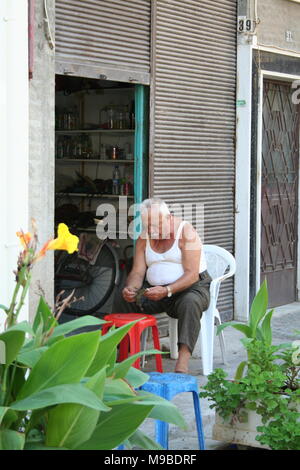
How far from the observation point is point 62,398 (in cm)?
262

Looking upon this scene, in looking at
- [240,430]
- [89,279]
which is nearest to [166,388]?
[240,430]

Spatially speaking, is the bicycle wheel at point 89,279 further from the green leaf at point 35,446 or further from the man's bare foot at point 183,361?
the green leaf at point 35,446

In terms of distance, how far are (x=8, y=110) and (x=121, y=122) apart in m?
3.72

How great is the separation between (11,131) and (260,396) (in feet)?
6.95

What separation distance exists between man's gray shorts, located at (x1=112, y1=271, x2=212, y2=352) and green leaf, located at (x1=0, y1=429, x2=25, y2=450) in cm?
335

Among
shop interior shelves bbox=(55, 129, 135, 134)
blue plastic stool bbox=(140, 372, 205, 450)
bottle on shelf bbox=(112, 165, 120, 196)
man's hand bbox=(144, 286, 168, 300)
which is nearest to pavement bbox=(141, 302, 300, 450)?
A: blue plastic stool bbox=(140, 372, 205, 450)

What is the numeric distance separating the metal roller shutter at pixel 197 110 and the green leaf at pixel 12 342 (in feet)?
15.2

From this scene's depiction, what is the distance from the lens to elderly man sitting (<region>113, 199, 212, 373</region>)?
6.24 m

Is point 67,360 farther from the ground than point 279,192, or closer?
closer

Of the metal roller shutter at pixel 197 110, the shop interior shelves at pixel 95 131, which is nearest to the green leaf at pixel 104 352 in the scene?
the metal roller shutter at pixel 197 110

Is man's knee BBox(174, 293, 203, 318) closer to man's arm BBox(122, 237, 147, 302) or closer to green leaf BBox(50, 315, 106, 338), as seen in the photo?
man's arm BBox(122, 237, 147, 302)

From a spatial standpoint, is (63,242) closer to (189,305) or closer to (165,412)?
(165,412)

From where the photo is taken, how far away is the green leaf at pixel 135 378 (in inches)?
128

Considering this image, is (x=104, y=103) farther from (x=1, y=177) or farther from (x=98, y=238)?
(x=1, y=177)
